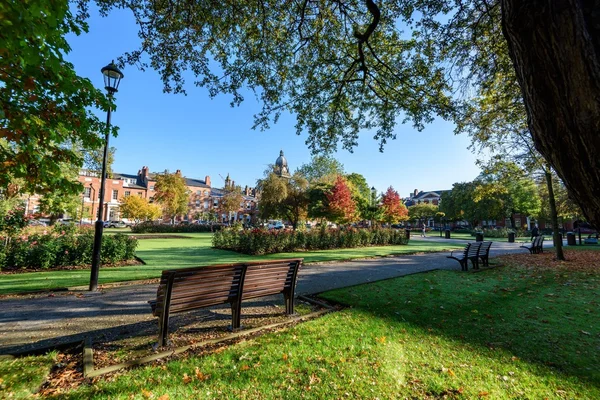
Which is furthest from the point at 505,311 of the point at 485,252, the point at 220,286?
the point at 485,252

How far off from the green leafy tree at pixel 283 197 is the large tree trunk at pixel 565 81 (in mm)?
20054

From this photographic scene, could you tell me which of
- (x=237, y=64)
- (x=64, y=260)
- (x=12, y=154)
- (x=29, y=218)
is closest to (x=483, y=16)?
(x=237, y=64)

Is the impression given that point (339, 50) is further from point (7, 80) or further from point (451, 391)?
point (451, 391)

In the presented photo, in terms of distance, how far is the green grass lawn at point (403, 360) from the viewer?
2670 mm

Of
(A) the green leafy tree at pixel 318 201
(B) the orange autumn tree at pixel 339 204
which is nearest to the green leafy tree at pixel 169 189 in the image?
(A) the green leafy tree at pixel 318 201

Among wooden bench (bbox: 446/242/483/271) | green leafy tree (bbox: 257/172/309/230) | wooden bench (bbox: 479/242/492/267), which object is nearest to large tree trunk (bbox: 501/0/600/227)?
wooden bench (bbox: 446/242/483/271)

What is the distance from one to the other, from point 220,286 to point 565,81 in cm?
427

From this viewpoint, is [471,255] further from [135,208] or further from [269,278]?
[135,208]

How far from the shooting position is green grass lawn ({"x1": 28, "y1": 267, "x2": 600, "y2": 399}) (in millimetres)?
2670

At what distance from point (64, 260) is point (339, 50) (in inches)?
455

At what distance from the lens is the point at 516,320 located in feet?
15.9

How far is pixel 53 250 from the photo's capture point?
9.30 m

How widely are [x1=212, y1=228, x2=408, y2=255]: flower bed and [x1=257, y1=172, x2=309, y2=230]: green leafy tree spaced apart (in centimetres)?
565

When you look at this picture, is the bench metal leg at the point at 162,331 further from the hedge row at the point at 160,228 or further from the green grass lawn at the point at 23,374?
the hedge row at the point at 160,228
